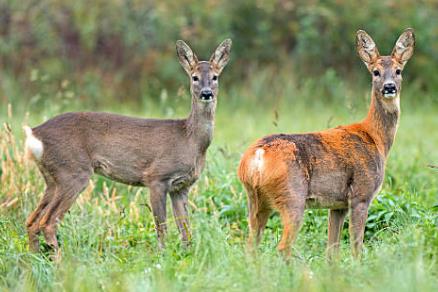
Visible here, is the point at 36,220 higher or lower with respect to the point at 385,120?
lower

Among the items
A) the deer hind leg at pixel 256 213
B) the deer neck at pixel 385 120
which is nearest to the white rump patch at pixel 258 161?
the deer hind leg at pixel 256 213

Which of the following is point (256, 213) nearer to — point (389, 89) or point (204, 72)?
point (389, 89)

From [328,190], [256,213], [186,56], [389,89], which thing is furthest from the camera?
[186,56]

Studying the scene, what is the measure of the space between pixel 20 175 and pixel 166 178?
1404 mm

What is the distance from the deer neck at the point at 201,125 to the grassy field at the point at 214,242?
59 cm

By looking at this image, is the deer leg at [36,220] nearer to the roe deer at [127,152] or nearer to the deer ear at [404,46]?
the roe deer at [127,152]

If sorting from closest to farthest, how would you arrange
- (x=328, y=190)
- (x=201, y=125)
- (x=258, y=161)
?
(x=258, y=161)
(x=328, y=190)
(x=201, y=125)

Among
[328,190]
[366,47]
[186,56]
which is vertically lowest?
[328,190]

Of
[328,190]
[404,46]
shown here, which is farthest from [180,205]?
[404,46]

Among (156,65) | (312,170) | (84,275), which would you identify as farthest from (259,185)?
(156,65)

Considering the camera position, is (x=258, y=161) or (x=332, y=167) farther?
(x=332, y=167)

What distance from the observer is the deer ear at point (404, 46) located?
698 centimetres

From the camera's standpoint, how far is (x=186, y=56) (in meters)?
7.56

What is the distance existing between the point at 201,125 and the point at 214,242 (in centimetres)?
187
